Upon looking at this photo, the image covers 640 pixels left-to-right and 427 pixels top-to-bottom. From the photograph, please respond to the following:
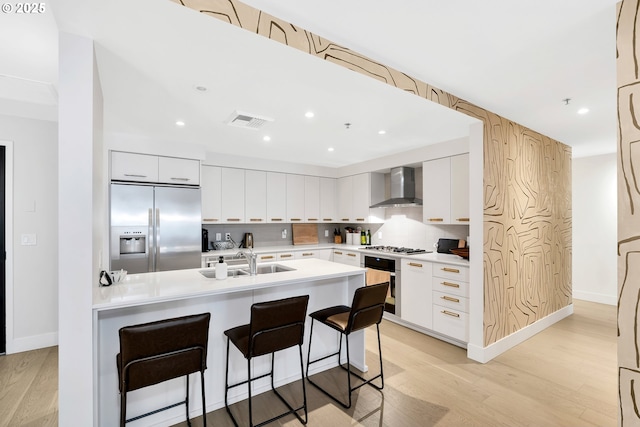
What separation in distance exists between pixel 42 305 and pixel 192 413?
93.6 inches

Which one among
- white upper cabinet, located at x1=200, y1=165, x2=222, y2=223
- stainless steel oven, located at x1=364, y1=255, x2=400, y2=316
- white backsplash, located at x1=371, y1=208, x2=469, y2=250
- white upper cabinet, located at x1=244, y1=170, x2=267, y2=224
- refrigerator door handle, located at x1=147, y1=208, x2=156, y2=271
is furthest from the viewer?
white upper cabinet, located at x1=244, y1=170, x2=267, y2=224

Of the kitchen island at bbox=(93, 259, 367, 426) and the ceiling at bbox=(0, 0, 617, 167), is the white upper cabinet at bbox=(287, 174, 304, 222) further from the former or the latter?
the kitchen island at bbox=(93, 259, 367, 426)

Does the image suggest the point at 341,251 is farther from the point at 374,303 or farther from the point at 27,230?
the point at 27,230

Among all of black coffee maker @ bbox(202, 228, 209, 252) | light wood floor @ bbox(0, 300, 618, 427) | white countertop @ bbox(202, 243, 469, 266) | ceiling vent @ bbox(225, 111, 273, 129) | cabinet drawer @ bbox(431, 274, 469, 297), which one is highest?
ceiling vent @ bbox(225, 111, 273, 129)

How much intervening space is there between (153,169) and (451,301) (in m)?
3.87

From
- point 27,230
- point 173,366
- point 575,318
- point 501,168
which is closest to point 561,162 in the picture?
point 501,168

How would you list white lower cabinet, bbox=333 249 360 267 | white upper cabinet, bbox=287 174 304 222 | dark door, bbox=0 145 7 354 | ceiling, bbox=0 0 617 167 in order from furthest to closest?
white upper cabinet, bbox=287 174 304 222, white lower cabinet, bbox=333 249 360 267, dark door, bbox=0 145 7 354, ceiling, bbox=0 0 617 167

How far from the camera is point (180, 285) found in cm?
204

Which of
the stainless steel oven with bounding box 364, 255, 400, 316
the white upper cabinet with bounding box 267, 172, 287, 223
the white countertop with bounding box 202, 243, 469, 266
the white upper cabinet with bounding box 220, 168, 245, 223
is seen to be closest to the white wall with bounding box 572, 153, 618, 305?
the white countertop with bounding box 202, 243, 469, 266

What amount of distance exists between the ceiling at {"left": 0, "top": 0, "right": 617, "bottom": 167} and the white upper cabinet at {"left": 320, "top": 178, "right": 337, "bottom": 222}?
2.20 metres

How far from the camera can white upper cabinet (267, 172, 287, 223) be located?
4.98 m

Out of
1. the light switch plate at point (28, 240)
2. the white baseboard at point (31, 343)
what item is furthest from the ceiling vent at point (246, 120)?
the white baseboard at point (31, 343)

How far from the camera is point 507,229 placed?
3203 mm

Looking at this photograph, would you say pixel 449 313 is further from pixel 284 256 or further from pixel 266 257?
pixel 266 257
